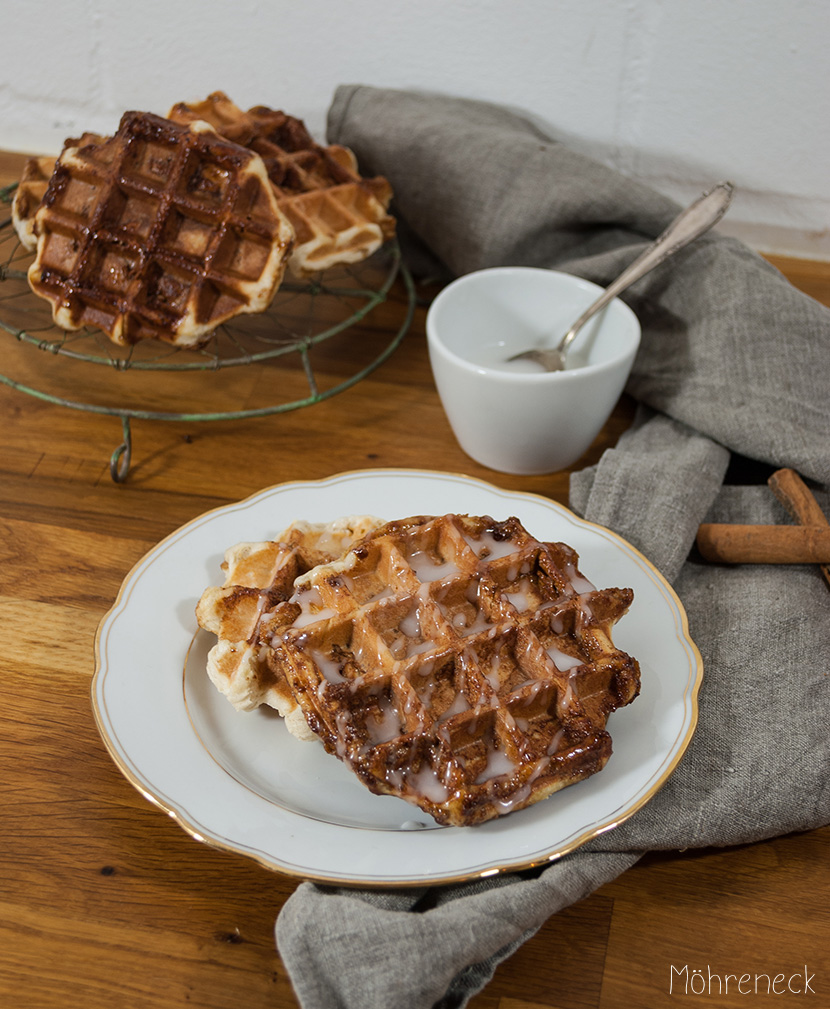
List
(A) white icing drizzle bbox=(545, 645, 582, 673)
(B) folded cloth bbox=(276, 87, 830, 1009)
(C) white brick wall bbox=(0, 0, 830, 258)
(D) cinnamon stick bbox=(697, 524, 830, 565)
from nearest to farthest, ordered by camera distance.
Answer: (B) folded cloth bbox=(276, 87, 830, 1009) < (A) white icing drizzle bbox=(545, 645, 582, 673) < (D) cinnamon stick bbox=(697, 524, 830, 565) < (C) white brick wall bbox=(0, 0, 830, 258)

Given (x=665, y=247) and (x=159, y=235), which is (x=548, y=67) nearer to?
(x=665, y=247)

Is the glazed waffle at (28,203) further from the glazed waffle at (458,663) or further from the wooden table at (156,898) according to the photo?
the glazed waffle at (458,663)

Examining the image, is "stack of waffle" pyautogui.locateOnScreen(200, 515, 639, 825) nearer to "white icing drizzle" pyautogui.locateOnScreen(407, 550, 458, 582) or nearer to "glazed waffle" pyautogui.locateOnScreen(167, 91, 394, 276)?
"white icing drizzle" pyautogui.locateOnScreen(407, 550, 458, 582)

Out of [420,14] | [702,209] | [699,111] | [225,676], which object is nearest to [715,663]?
[225,676]

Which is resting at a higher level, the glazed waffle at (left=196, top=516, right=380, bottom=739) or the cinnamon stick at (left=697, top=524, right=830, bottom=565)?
the cinnamon stick at (left=697, top=524, right=830, bottom=565)

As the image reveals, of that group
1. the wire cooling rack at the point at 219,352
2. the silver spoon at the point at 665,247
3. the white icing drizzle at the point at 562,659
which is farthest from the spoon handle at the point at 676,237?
the white icing drizzle at the point at 562,659

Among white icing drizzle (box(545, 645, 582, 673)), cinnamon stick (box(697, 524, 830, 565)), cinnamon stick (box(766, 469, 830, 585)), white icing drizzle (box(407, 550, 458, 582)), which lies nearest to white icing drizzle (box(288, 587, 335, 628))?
A: white icing drizzle (box(407, 550, 458, 582))

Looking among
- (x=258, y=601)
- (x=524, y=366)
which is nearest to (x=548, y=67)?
(x=524, y=366)
